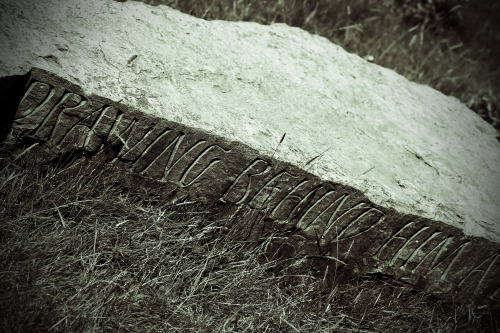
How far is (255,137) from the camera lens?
5.86ft

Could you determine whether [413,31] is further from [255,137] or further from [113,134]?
[113,134]

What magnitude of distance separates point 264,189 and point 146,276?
0.65 meters

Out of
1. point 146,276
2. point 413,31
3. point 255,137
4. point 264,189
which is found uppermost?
point 413,31

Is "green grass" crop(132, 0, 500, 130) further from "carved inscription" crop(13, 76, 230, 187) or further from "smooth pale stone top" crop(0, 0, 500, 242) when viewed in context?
"carved inscription" crop(13, 76, 230, 187)

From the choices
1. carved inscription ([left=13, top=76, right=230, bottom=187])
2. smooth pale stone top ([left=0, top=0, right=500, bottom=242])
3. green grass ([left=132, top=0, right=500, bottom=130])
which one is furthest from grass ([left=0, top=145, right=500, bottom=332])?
green grass ([left=132, top=0, right=500, bottom=130])

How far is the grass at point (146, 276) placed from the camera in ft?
4.88

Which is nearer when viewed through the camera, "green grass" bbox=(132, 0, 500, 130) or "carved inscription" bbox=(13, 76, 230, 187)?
"carved inscription" bbox=(13, 76, 230, 187)

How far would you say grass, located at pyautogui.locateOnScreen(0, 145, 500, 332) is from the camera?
4.88ft

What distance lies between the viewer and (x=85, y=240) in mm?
1683

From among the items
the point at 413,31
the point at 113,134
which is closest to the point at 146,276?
the point at 113,134

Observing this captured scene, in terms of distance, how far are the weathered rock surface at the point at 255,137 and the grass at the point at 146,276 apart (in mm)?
126

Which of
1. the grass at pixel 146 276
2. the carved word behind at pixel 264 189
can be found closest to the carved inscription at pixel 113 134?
the carved word behind at pixel 264 189

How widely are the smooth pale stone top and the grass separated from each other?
424 millimetres

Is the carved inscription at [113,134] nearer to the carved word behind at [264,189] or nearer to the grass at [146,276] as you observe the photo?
the carved word behind at [264,189]
